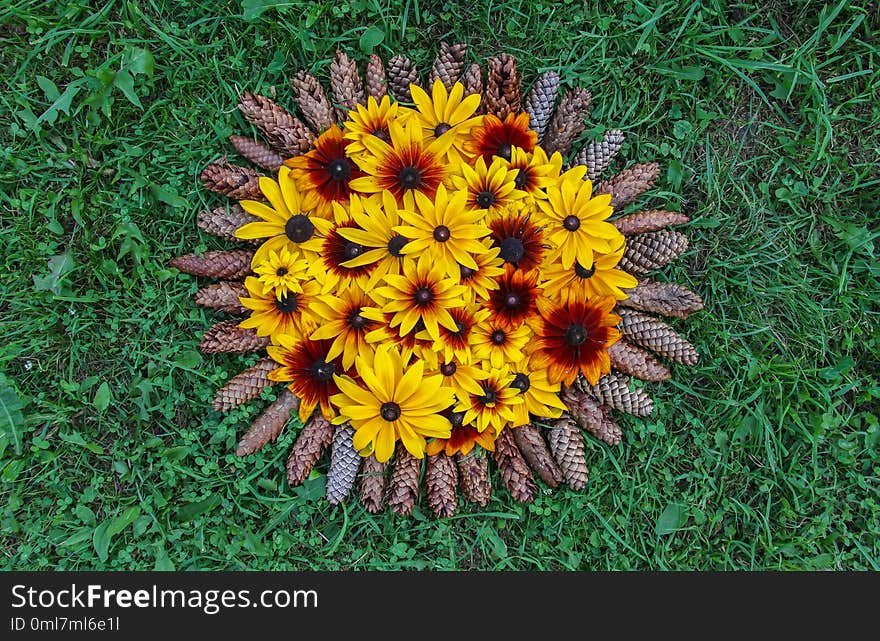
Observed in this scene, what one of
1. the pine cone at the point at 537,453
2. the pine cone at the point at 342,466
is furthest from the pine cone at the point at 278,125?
the pine cone at the point at 537,453

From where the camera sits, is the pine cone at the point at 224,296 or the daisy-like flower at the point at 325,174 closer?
the daisy-like flower at the point at 325,174


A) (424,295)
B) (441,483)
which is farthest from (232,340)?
(441,483)

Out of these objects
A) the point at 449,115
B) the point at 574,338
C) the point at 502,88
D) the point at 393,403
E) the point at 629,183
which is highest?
the point at 502,88

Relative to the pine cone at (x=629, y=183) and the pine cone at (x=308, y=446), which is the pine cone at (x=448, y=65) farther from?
the pine cone at (x=308, y=446)

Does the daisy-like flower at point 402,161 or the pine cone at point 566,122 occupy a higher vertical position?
the pine cone at point 566,122

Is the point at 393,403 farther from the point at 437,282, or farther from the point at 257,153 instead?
the point at 257,153

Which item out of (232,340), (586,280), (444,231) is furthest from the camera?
(232,340)
